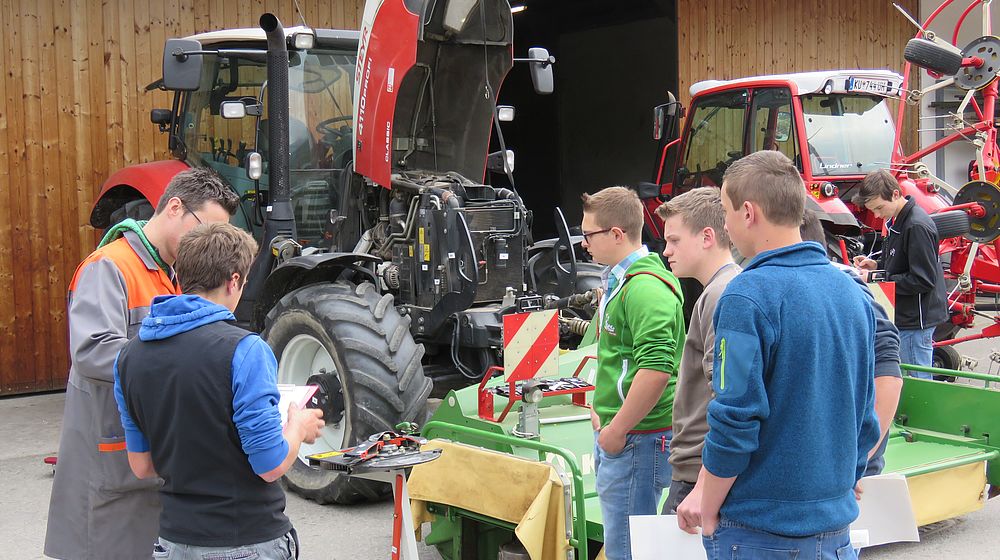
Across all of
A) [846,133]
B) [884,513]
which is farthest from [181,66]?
[846,133]

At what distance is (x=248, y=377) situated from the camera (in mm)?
2490

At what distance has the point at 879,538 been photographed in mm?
3080

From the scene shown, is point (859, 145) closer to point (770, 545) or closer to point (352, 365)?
point (352, 365)

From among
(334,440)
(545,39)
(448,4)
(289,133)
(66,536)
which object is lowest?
(334,440)

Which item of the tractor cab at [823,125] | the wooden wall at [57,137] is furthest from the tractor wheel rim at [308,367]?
the tractor cab at [823,125]

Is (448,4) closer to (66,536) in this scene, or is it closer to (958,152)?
(66,536)

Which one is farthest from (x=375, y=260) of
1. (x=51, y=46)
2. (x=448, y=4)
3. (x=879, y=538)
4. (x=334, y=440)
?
(x=51, y=46)

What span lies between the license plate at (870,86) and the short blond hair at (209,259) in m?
7.55

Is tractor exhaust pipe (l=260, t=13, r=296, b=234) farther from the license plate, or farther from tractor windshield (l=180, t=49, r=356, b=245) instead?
the license plate

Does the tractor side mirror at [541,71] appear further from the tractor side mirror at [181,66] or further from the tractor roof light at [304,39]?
the tractor side mirror at [181,66]

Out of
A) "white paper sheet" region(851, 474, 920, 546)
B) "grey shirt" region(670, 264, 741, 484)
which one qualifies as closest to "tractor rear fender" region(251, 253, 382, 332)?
"grey shirt" region(670, 264, 741, 484)

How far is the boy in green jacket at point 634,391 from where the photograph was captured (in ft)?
10.7

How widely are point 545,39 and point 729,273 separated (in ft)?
36.0

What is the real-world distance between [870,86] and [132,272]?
755 centimetres
